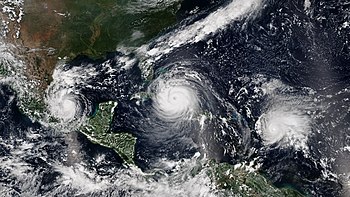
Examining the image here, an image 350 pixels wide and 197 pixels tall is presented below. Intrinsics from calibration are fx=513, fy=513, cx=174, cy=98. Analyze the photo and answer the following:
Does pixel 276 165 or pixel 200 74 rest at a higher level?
pixel 200 74

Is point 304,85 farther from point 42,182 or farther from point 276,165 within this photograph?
point 42,182

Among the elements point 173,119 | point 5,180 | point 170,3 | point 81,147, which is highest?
point 170,3

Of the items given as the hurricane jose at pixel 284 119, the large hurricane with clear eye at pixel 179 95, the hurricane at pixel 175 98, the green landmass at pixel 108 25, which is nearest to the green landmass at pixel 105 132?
Answer: the hurricane at pixel 175 98

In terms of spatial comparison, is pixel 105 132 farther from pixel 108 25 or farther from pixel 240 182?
pixel 240 182

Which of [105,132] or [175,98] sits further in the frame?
[105,132]

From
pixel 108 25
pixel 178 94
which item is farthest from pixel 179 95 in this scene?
pixel 108 25

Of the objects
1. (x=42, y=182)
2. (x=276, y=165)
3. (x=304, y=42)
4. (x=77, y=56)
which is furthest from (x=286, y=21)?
(x=42, y=182)

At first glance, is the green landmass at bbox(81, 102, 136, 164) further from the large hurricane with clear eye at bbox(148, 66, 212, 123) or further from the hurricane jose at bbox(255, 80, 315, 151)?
the hurricane jose at bbox(255, 80, 315, 151)
